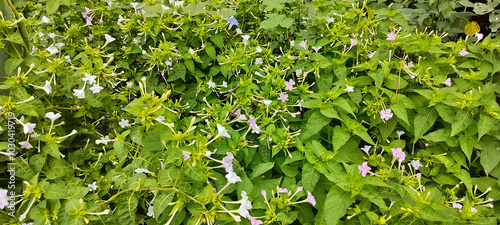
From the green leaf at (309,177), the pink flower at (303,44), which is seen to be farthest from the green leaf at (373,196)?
the pink flower at (303,44)

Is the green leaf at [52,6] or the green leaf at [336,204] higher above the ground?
the green leaf at [52,6]

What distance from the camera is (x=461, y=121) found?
160cm

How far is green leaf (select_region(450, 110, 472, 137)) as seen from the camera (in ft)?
5.18

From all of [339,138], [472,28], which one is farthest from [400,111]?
[472,28]

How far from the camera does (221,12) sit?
2.12 meters

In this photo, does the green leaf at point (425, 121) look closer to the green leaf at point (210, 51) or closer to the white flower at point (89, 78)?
the green leaf at point (210, 51)

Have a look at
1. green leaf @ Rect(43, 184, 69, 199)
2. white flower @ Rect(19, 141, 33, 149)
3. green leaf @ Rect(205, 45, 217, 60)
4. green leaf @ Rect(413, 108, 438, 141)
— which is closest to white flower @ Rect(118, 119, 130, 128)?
white flower @ Rect(19, 141, 33, 149)

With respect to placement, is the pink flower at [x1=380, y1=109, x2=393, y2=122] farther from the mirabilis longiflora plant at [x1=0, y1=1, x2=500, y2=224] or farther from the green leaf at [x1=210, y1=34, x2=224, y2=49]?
the green leaf at [x1=210, y1=34, x2=224, y2=49]

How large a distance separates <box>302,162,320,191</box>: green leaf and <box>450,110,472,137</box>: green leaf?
817 mm

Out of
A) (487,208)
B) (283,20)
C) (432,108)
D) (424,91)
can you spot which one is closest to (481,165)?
(487,208)

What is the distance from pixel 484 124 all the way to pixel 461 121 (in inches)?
4.3

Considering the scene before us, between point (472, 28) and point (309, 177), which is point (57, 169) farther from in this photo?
point (472, 28)

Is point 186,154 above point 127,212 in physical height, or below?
above

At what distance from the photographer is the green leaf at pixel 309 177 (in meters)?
1.48
